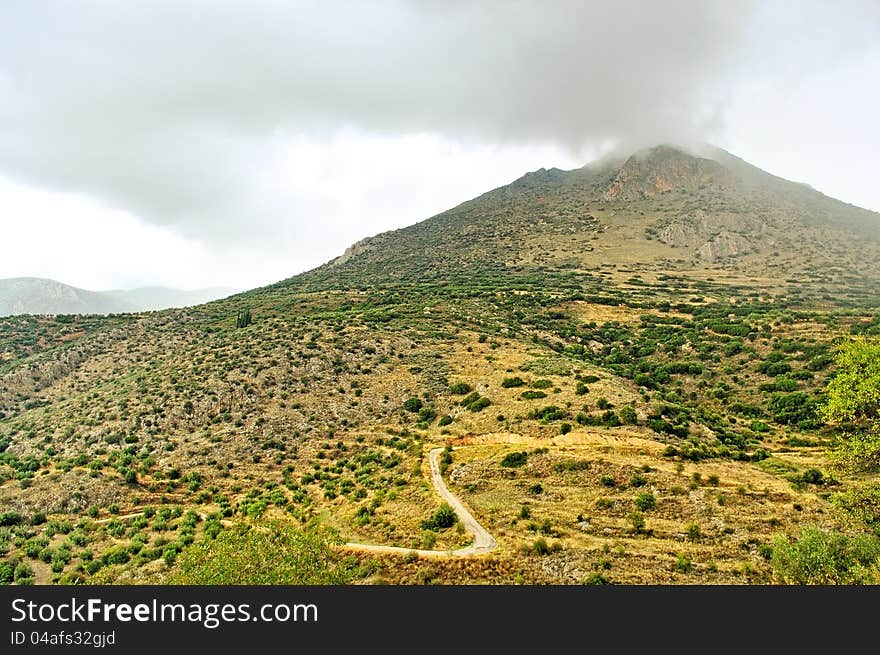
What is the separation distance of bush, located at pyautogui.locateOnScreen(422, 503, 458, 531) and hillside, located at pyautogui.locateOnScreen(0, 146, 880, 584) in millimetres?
140

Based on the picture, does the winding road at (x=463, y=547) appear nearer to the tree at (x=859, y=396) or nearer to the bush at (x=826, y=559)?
the bush at (x=826, y=559)

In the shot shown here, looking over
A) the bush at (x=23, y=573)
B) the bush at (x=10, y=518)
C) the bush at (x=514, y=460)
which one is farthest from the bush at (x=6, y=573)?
the bush at (x=514, y=460)

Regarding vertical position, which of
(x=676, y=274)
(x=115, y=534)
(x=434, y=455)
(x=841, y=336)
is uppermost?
(x=676, y=274)

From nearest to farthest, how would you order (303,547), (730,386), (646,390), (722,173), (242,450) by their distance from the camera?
(303,547), (242,450), (646,390), (730,386), (722,173)

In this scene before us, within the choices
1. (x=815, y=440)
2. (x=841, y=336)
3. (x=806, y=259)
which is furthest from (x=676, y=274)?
(x=815, y=440)

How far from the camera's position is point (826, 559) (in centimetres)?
1616

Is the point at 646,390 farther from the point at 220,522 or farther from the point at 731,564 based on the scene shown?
the point at 220,522

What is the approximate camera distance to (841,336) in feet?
159

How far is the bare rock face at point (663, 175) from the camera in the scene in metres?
133

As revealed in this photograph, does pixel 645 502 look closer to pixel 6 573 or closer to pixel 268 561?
pixel 268 561

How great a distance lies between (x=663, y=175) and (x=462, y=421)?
131 meters

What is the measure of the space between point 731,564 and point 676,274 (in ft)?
288

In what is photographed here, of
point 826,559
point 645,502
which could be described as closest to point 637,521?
point 645,502

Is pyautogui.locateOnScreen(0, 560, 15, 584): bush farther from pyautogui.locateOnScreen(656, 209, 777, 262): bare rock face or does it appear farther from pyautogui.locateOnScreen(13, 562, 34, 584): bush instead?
pyautogui.locateOnScreen(656, 209, 777, 262): bare rock face
